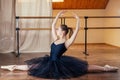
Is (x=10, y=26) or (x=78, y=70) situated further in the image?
(x=10, y=26)

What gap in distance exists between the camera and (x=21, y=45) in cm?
599

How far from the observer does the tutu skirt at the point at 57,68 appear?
333 cm

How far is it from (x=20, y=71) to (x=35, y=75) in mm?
416

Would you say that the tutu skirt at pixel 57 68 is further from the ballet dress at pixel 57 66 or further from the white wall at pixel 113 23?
the white wall at pixel 113 23

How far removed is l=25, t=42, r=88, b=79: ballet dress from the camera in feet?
10.9

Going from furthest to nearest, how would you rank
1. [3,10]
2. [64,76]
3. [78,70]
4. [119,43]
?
[119,43] → [3,10] → [78,70] → [64,76]

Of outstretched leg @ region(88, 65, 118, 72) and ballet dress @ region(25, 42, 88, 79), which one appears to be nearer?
ballet dress @ region(25, 42, 88, 79)

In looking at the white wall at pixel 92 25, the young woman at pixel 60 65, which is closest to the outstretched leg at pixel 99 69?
the young woman at pixel 60 65

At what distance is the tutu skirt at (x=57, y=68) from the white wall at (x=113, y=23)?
476cm

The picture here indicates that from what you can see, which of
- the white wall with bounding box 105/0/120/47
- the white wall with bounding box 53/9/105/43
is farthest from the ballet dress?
the white wall with bounding box 53/9/105/43

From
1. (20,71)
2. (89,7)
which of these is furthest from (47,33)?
(89,7)

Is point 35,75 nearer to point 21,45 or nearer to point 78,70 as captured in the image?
point 78,70

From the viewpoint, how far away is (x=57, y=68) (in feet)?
11.1

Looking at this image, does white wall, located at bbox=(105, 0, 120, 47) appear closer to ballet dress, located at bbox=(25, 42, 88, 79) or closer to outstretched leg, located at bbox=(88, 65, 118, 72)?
outstretched leg, located at bbox=(88, 65, 118, 72)
